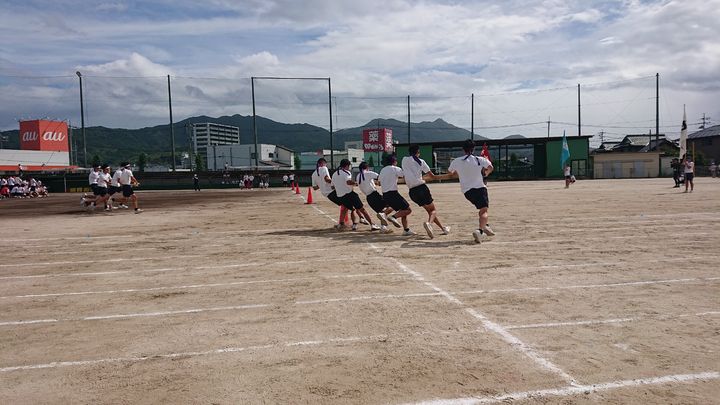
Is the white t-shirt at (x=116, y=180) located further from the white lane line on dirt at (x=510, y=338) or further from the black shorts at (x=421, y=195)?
the white lane line on dirt at (x=510, y=338)

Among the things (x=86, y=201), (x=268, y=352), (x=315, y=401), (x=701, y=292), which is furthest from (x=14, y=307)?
(x=86, y=201)

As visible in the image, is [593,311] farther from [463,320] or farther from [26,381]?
[26,381]

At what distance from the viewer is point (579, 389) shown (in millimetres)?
3234

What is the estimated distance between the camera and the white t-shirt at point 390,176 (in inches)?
428

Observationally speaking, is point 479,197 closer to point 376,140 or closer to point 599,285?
point 599,285

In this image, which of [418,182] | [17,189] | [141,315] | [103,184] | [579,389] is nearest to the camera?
[579,389]

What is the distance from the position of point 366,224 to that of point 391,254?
4.68 meters

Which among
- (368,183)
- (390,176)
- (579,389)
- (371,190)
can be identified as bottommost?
(579,389)

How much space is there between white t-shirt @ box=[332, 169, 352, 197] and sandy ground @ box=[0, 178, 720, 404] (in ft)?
7.83

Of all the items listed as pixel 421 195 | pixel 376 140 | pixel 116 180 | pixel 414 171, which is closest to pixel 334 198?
pixel 414 171

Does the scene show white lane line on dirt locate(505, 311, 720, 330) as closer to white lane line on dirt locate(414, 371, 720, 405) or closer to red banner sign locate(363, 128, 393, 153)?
white lane line on dirt locate(414, 371, 720, 405)

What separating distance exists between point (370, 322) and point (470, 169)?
5.78 metres

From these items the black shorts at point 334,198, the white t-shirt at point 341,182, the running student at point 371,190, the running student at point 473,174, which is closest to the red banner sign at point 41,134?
the black shorts at point 334,198

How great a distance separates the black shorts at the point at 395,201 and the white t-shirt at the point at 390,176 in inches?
4.3
